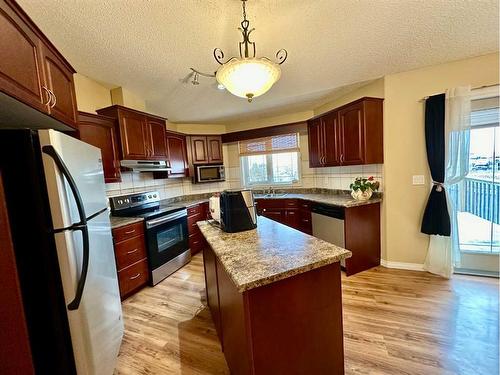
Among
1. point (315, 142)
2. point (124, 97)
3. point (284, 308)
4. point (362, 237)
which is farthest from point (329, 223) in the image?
point (124, 97)

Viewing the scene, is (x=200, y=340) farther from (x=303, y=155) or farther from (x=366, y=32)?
(x=303, y=155)

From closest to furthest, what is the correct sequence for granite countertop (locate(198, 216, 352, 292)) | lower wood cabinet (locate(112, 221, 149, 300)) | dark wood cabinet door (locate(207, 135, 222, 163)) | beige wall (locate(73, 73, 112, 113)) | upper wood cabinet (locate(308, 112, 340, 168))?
granite countertop (locate(198, 216, 352, 292)) → beige wall (locate(73, 73, 112, 113)) → lower wood cabinet (locate(112, 221, 149, 300)) → upper wood cabinet (locate(308, 112, 340, 168)) → dark wood cabinet door (locate(207, 135, 222, 163))

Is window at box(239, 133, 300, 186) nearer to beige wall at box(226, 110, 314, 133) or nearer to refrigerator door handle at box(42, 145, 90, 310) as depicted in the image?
beige wall at box(226, 110, 314, 133)

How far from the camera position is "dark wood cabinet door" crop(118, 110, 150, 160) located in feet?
8.64

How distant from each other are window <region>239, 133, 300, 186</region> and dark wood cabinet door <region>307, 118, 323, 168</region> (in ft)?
1.47

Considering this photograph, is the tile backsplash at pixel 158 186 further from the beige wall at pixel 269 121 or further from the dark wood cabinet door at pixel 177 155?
the beige wall at pixel 269 121

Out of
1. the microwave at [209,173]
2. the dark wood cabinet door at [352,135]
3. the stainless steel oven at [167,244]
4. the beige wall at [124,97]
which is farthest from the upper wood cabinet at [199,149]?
the dark wood cabinet door at [352,135]

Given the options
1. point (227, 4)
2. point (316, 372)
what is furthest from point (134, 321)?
point (227, 4)

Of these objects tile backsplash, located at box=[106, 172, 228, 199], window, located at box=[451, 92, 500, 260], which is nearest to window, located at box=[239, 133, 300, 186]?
tile backsplash, located at box=[106, 172, 228, 199]

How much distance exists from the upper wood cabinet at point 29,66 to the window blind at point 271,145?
126 inches

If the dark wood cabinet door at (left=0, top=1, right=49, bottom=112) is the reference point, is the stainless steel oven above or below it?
below

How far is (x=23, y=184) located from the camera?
110 cm

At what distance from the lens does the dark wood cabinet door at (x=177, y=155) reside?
12.0ft

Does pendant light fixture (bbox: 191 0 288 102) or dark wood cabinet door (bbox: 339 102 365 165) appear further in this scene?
dark wood cabinet door (bbox: 339 102 365 165)
